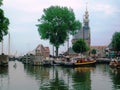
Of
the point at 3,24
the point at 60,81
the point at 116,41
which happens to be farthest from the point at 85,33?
the point at 60,81

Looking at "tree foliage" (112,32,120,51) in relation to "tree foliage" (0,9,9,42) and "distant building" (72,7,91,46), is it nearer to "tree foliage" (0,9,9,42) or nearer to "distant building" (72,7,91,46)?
"distant building" (72,7,91,46)

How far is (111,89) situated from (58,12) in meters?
55.1

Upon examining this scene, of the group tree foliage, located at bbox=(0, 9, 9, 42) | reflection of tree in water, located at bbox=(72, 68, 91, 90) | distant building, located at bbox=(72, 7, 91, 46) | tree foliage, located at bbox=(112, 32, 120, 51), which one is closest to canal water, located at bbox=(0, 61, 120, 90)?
reflection of tree in water, located at bbox=(72, 68, 91, 90)

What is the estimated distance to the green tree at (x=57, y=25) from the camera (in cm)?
8488

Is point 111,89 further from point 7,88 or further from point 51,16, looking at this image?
point 51,16

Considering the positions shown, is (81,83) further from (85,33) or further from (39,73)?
(85,33)

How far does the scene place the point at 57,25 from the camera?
85.2m

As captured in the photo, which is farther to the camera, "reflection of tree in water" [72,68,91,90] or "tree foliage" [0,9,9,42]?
"tree foliage" [0,9,9,42]

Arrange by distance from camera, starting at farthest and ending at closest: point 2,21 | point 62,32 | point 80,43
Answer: point 80,43 → point 62,32 → point 2,21

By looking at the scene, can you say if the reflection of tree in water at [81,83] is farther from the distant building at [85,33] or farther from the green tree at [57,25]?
the distant building at [85,33]

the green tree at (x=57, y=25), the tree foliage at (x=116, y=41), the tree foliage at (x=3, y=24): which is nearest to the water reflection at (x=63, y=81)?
the tree foliage at (x=3, y=24)

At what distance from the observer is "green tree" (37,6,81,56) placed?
84881 mm

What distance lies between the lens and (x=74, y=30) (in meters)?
86.6

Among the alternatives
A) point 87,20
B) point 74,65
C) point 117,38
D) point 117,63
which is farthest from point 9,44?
point 87,20
